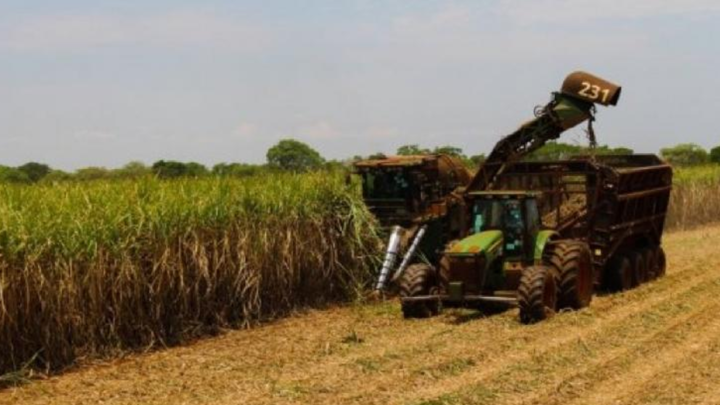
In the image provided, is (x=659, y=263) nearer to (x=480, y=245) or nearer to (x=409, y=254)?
(x=409, y=254)

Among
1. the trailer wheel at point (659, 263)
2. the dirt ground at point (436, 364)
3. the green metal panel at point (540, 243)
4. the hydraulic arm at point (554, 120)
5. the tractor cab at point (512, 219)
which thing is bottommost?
the dirt ground at point (436, 364)

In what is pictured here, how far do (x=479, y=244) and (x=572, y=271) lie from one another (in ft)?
4.89

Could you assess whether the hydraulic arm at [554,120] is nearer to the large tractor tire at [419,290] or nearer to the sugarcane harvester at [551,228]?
the sugarcane harvester at [551,228]

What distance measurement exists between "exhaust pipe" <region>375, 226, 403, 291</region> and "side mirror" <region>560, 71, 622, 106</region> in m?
3.86

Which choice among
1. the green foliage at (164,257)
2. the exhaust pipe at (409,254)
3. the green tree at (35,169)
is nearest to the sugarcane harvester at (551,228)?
the exhaust pipe at (409,254)

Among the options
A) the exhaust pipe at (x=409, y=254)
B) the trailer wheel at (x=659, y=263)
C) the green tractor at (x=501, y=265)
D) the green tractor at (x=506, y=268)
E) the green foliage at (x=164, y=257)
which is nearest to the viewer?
the green foliage at (x=164, y=257)

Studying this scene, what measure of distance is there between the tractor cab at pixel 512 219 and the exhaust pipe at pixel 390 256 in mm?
2375

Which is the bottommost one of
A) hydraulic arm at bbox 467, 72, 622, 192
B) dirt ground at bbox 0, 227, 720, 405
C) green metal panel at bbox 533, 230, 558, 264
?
dirt ground at bbox 0, 227, 720, 405

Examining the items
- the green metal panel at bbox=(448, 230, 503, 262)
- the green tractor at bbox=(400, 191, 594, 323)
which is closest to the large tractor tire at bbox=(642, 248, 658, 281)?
the green tractor at bbox=(400, 191, 594, 323)

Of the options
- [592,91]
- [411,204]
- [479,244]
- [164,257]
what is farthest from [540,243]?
[164,257]

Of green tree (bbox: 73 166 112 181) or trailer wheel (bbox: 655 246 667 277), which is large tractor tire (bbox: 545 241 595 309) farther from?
green tree (bbox: 73 166 112 181)

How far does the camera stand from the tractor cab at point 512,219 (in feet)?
44.0

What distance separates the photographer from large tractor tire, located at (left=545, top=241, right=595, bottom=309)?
13.3 m

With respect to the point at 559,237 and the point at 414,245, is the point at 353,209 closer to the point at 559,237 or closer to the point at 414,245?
the point at 414,245
